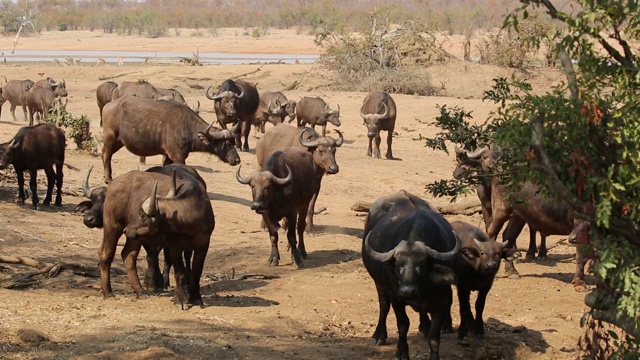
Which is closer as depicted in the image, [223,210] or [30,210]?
[30,210]

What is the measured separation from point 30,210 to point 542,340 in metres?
8.93

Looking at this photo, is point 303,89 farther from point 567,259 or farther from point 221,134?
point 567,259

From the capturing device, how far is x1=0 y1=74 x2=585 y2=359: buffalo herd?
9.23 meters

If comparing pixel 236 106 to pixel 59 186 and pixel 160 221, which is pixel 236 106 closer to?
pixel 59 186

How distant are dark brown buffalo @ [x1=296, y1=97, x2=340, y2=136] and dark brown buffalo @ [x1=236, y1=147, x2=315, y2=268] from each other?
47.6 feet

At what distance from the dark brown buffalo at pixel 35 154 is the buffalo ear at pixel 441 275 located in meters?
9.12

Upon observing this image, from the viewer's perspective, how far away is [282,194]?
47.1 feet

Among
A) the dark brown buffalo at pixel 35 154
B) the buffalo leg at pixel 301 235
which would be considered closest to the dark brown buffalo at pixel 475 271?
the buffalo leg at pixel 301 235

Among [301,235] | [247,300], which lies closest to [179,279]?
[247,300]

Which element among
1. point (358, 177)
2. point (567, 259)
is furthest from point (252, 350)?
point (358, 177)

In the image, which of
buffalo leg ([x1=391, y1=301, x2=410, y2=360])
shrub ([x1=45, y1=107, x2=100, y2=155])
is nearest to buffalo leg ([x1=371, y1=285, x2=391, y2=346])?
buffalo leg ([x1=391, y1=301, x2=410, y2=360])

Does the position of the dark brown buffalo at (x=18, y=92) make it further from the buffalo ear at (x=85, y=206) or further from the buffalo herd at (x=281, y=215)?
the buffalo ear at (x=85, y=206)

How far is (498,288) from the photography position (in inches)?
501

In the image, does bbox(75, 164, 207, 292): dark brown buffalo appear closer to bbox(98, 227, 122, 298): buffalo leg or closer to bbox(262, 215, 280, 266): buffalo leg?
bbox(98, 227, 122, 298): buffalo leg
